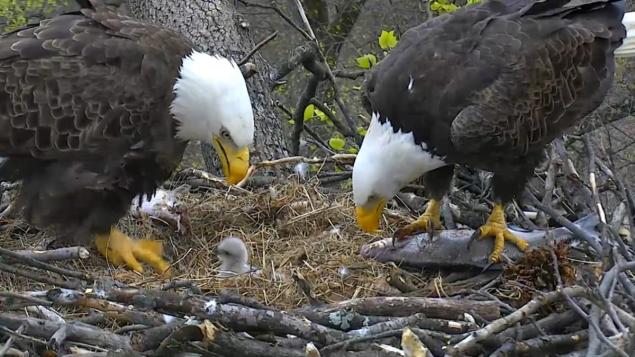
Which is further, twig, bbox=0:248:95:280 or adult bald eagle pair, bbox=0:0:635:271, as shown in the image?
adult bald eagle pair, bbox=0:0:635:271

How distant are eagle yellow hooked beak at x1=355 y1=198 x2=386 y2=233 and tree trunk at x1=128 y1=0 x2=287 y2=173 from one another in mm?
1179

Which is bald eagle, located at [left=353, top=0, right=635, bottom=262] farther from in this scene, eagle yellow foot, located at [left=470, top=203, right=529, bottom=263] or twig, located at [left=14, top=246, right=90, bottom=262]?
twig, located at [left=14, top=246, right=90, bottom=262]

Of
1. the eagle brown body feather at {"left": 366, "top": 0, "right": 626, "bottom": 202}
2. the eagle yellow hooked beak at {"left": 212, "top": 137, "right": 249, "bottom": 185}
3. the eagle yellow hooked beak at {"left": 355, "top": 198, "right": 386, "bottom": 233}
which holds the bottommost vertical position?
the eagle yellow hooked beak at {"left": 355, "top": 198, "right": 386, "bottom": 233}

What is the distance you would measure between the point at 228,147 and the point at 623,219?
1761 mm

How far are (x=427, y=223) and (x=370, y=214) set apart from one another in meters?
0.38

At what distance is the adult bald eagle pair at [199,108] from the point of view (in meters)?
4.05

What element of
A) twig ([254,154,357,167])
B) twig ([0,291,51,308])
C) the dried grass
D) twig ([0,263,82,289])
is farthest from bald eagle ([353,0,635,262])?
twig ([0,291,51,308])

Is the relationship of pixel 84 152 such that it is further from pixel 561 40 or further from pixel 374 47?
pixel 374 47

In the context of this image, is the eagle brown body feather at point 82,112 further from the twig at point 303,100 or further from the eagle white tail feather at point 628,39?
the eagle white tail feather at point 628,39

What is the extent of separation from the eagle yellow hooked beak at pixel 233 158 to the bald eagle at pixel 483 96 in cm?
49

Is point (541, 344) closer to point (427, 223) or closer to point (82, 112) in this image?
point (427, 223)

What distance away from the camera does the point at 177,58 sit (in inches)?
165

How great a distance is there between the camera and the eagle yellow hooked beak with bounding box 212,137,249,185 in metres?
4.11

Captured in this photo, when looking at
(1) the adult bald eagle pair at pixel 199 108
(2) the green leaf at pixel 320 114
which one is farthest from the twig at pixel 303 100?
(1) the adult bald eagle pair at pixel 199 108
